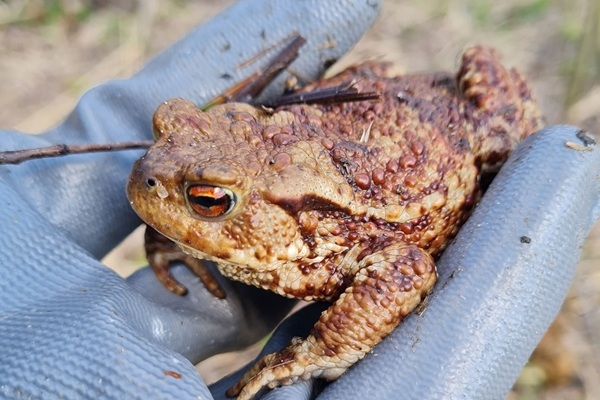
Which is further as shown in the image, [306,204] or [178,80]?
[178,80]

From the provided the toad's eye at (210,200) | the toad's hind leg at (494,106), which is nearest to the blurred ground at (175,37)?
the toad's hind leg at (494,106)

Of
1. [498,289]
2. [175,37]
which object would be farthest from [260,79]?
[175,37]

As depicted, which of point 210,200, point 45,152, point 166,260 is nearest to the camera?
point 210,200

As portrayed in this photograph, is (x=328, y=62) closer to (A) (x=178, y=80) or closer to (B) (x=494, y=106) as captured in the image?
(A) (x=178, y=80)

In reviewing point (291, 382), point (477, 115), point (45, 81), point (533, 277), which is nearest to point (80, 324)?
point (291, 382)

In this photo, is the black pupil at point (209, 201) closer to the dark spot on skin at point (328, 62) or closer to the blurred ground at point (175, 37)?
the dark spot on skin at point (328, 62)

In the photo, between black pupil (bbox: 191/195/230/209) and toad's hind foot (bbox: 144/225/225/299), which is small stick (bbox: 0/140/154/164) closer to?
toad's hind foot (bbox: 144/225/225/299)

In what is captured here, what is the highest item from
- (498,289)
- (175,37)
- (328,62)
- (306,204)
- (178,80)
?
(178,80)

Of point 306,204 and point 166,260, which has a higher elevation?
point 306,204
